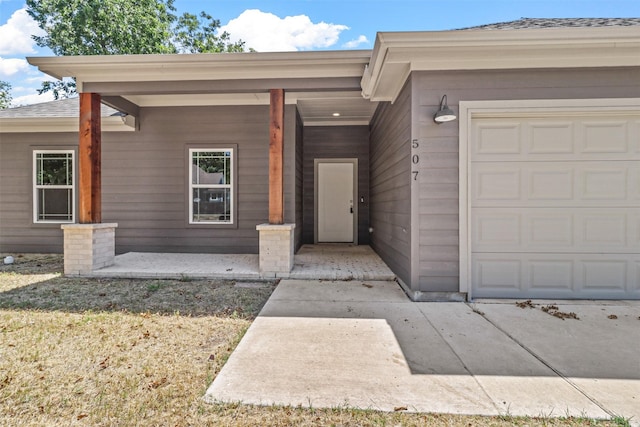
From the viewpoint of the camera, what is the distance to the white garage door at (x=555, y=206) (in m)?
3.46

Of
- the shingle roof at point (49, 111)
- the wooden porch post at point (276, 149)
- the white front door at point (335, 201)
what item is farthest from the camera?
the white front door at point (335, 201)

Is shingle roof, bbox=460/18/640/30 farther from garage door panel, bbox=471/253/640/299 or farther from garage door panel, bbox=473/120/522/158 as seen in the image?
garage door panel, bbox=471/253/640/299

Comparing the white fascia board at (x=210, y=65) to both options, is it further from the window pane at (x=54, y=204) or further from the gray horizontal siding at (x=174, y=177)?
the window pane at (x=54, y=204)

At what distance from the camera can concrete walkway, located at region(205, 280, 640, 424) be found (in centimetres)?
172

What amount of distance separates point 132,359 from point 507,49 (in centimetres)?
454

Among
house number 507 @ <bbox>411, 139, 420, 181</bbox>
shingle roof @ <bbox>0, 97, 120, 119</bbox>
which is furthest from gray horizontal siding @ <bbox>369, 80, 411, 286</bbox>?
shingle roof @ <bbox>0, 97, 120, 119</bbox>

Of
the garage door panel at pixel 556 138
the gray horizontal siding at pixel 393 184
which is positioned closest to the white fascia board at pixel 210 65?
the gray horizontal siding at pixel 393 184

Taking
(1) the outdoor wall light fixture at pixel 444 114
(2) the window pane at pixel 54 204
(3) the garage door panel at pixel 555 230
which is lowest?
(3) the garage door panel at pixel 555 230

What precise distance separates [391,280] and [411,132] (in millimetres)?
2074

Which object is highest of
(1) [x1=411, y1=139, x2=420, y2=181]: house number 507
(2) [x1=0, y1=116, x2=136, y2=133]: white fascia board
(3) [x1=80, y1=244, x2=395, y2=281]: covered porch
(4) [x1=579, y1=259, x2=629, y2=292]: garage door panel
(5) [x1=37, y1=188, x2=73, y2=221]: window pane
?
(2) [x1=0, y1=116, x2=136, y2=133]: white fascia board

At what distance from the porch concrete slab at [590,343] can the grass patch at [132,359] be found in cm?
38

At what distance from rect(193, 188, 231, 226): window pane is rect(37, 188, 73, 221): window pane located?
107 inches

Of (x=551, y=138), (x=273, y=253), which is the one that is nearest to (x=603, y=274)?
(x=551, y=138)

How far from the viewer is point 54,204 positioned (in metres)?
6.32
